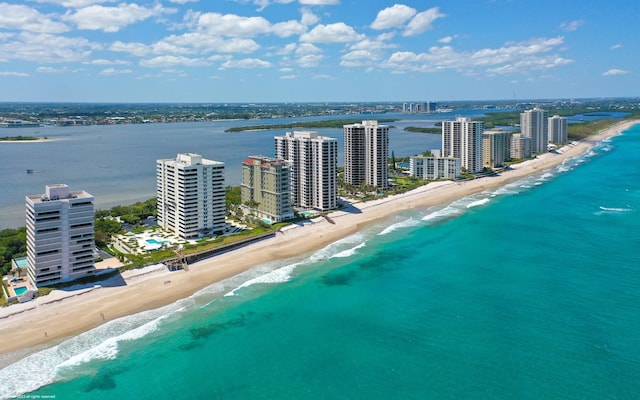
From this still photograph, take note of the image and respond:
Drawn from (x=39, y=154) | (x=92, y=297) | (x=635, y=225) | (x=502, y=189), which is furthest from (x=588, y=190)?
(x=39, y=154)

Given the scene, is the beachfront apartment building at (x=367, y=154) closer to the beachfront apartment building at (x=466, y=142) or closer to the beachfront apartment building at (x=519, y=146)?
the beachfront apartment building at (x=466, y=142)

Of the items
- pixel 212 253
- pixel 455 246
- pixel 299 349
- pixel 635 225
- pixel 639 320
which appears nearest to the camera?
pixel 299 349

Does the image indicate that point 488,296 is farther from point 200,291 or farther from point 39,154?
point 39,154

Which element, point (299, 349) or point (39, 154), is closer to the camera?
point (299, 349)

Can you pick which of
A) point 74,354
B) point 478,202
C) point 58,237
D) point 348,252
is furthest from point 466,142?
point 74,354

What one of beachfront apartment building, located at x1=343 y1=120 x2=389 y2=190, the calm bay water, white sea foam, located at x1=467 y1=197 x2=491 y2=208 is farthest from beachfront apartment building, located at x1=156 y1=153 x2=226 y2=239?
white sea foam, located at x1=467 y1=197 x2=491 y2=208

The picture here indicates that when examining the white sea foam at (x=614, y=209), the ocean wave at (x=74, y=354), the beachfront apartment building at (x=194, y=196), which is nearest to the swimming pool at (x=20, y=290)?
the ocean wave at (x=74, y=354)

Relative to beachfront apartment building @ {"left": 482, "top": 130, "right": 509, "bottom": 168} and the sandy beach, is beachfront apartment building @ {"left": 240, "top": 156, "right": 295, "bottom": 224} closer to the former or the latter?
the sandy beach
